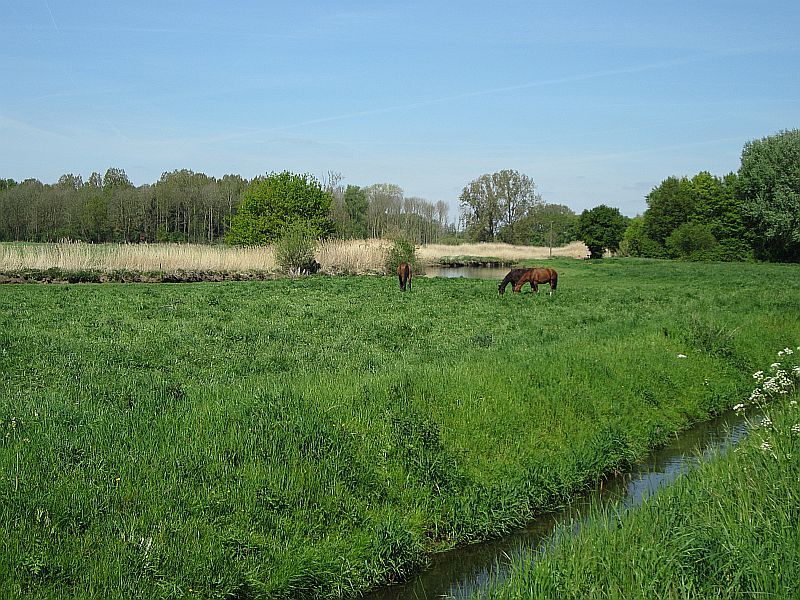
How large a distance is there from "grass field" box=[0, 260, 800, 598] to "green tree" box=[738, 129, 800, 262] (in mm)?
48535

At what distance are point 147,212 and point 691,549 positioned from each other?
3369 inches

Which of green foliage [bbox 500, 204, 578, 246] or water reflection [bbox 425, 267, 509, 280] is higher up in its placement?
green foliage [bbox 500, 204, 578, 246]

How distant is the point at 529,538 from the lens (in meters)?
7.96

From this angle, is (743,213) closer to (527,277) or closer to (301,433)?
(527,277)

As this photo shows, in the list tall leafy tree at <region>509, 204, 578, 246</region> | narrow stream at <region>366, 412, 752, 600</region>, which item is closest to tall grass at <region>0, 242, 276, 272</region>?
narrow stream at <region>366, 412, 752, 600</region>

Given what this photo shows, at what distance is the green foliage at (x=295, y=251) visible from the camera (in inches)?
1548

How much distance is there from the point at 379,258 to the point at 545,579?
3896cm

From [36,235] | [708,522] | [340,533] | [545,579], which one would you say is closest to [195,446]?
[340,533]

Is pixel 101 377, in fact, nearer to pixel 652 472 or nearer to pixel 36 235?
pixel 652 472

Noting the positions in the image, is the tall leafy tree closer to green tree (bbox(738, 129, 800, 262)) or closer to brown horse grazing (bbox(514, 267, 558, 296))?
green tree (bbox(738, 129, 800, 262))

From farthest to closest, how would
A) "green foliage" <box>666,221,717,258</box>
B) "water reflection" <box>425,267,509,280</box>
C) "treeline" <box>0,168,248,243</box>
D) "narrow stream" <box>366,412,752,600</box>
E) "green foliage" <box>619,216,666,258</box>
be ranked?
1. "treeline" <box>0,168,248,243</box>
2. "green foliage" <box>619,216,666,258</box>
3. "green foliage" <box>666,221,717,258</box>
4. "water reflection" <box>425,267,509,280</box>
5. "narrow stream" <box>366,412,752,600</box>

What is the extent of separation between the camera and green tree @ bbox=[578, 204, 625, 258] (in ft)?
248

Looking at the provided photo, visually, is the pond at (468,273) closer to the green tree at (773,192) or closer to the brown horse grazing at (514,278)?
the brown horse grazing at (514,278)

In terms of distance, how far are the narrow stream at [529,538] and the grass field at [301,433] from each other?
0.65 ft
